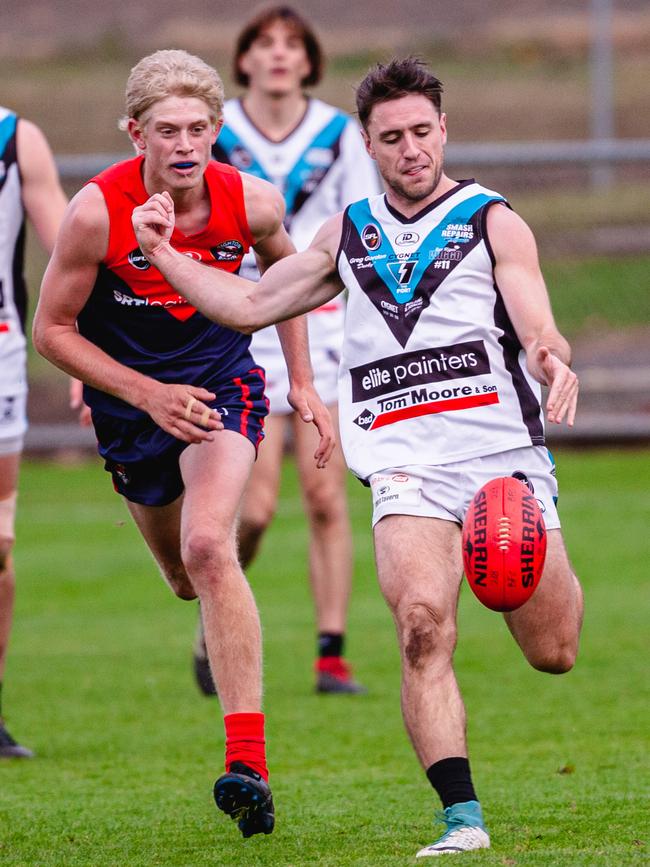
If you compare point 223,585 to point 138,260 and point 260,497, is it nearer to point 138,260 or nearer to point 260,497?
point 138,260

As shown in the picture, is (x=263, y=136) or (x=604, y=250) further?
(x=604, y=250)

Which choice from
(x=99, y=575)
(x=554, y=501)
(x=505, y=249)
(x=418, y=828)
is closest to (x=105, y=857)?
(x=418, y=828)

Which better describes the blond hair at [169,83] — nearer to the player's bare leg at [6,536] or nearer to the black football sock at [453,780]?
the player's bare leg at [6,536]

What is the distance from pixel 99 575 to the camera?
434 inches

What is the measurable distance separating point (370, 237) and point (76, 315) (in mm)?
1005

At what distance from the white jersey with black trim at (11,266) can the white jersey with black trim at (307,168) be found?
1.63 metres

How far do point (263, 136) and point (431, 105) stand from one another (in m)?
3.16

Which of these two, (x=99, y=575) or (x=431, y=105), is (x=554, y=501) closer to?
(x=431, y=105)

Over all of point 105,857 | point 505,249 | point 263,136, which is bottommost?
point 105,857

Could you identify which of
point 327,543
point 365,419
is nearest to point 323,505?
point 327,543

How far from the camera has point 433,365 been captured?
16.6 ft

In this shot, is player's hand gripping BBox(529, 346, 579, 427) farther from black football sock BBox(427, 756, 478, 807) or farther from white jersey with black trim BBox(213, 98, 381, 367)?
white jersey with black trim BBox(213, 98, 381, 367)

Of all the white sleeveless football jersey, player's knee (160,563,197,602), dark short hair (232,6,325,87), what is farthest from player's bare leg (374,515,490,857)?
dark short hair (232,6,325,87)

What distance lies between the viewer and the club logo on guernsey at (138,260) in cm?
→ 543
